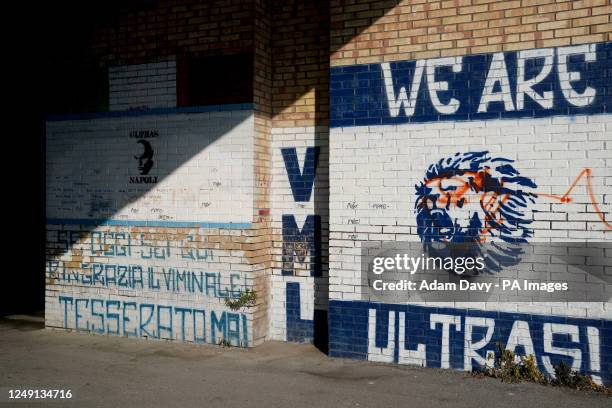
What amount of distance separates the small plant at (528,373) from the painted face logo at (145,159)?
4584 mm

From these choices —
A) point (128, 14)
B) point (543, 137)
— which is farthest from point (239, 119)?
point (543, 137)

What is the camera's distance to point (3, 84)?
394 inches

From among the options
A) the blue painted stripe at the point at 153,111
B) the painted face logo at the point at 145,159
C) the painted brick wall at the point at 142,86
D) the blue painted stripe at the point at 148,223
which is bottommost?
the blue painted stripe at the point at 148,223

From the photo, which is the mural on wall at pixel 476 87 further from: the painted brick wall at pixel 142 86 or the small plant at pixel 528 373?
the small plant at pixel 528 373

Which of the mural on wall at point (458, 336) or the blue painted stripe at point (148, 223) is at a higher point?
the blue painted stripe at point (148, 223)

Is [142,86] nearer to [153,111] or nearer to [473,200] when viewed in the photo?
[153,111]

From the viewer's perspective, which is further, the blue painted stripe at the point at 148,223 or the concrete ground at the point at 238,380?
the blue painted stripe at the point at 148,223

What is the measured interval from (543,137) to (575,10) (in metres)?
1.23

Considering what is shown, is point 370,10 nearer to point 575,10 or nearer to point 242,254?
point 575,10

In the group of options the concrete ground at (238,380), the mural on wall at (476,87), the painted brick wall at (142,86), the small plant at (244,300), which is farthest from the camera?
the painted brick wall at (142,86)

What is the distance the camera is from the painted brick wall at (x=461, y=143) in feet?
17.9

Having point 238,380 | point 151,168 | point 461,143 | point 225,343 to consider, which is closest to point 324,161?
point 461,143

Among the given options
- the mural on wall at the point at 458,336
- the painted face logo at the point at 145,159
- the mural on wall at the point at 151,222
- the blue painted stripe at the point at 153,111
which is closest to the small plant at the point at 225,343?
the mural on wall at the point at 151,222

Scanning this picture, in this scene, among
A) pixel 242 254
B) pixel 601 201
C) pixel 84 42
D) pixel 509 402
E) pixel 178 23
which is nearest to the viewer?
pixel 509 402
